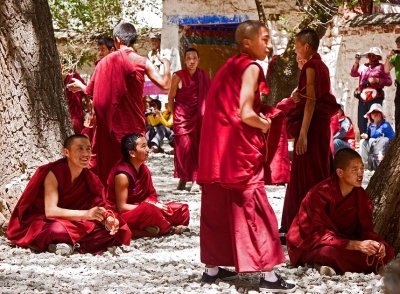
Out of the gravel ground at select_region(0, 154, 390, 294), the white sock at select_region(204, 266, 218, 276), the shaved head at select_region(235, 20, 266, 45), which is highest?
the shaved head at select_region(235, 20, 266, 45)

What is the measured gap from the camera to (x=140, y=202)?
5.99m

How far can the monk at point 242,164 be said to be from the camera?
4.23 metres

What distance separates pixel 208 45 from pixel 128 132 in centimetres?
1235

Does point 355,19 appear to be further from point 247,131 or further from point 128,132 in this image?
point 247,131

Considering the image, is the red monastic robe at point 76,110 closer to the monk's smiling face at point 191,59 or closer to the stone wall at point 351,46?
the monk's smiling face at point 191,59

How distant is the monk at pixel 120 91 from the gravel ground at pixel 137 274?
37.5 inches

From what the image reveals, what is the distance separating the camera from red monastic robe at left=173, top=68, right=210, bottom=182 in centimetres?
874

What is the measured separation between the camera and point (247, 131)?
4254 millimetres

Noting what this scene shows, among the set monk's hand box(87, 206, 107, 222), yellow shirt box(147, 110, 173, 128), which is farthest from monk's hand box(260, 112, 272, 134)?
yellow shirt box(147, 110, 173, 128)

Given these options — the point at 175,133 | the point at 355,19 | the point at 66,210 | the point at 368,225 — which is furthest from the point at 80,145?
the point at 355,19

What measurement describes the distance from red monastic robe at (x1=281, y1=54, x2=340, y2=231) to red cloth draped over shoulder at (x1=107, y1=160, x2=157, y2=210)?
1.00 m

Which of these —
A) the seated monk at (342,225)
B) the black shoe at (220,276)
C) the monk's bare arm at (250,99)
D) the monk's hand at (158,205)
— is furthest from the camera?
the monk's hand at (158,205)

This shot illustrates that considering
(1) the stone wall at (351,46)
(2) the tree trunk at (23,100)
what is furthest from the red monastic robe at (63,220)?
(1) the stone wall at (351,46)

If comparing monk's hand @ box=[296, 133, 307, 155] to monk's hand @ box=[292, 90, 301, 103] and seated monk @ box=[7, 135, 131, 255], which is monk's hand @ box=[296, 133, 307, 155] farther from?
seated monk @ box=[7, 135, 131, 255]
